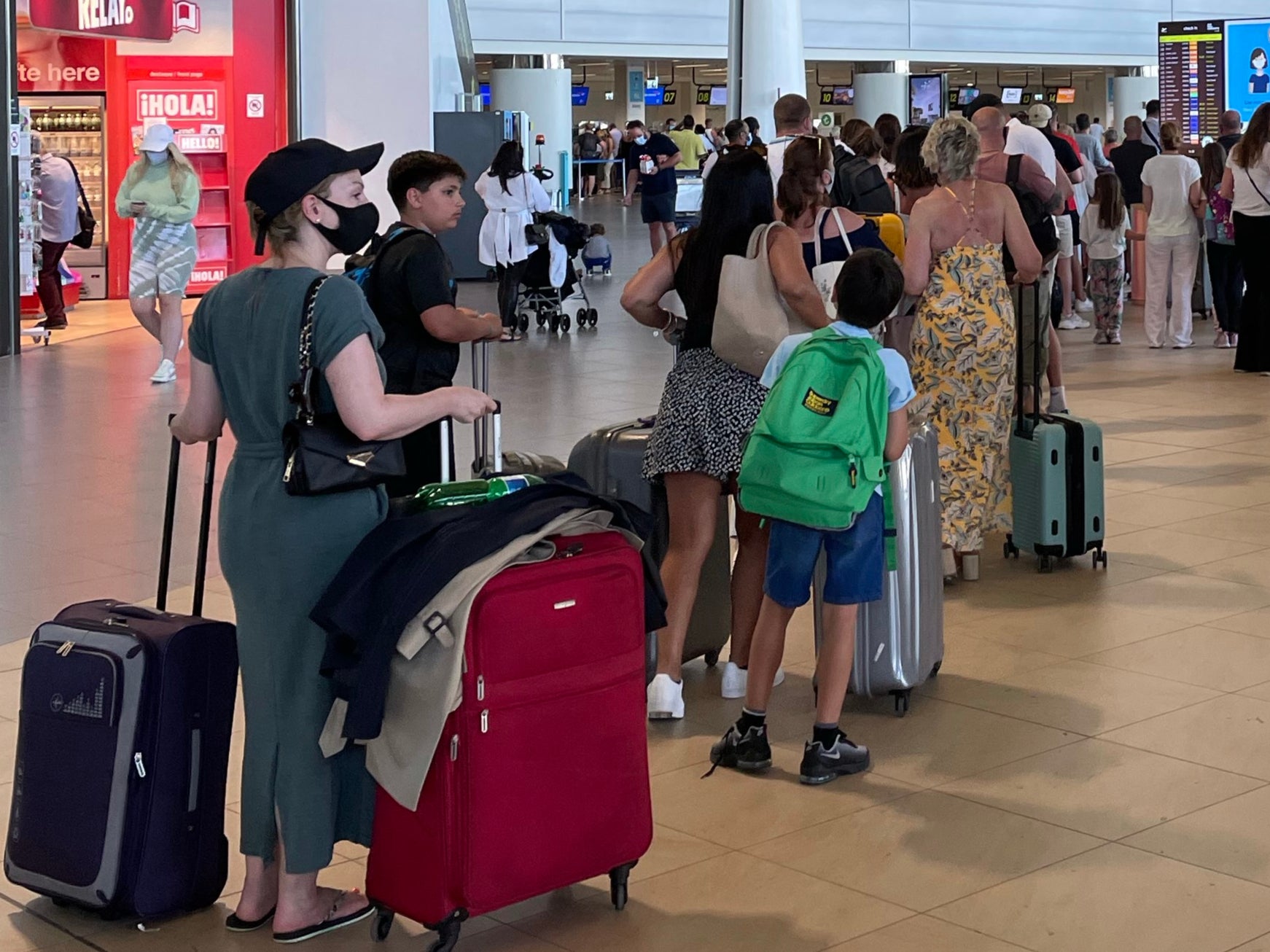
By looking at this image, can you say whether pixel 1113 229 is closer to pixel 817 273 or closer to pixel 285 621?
pixel 817 273

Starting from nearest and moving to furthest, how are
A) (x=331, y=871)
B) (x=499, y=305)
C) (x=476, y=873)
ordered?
(x=476, y=873), (x=331, y=871), (x=499, y=305)

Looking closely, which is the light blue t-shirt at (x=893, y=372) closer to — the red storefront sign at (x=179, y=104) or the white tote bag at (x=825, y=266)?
the white tote bag at (x=825, y=266)

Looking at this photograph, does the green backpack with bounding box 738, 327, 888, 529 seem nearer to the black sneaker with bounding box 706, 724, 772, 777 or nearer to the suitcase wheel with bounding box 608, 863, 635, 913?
the black sneaker with bounding box 706, 724, 772, 777

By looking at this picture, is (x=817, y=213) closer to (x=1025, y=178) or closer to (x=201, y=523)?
(x=201, y=523)

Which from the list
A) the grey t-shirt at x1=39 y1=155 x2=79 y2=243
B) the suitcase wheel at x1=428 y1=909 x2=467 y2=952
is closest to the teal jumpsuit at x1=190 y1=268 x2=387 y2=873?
the suitcase wheel at x1=428 y1=909 x2=467 y2=952

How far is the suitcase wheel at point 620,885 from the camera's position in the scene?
3533 millimetres

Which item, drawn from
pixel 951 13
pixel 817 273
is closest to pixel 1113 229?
pixel 817 273

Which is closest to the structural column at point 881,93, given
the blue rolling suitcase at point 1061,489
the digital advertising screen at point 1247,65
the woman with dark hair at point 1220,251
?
the digital advertising screen at point 1247,65

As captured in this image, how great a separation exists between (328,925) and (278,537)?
0.81m

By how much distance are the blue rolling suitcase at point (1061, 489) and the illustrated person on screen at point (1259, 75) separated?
1141 centimetres

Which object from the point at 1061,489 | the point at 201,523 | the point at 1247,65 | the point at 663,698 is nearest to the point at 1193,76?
the point at 1247,65

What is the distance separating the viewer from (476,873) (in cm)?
324

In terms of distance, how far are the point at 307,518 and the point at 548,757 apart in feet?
2.12

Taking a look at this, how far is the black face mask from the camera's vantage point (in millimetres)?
3295
